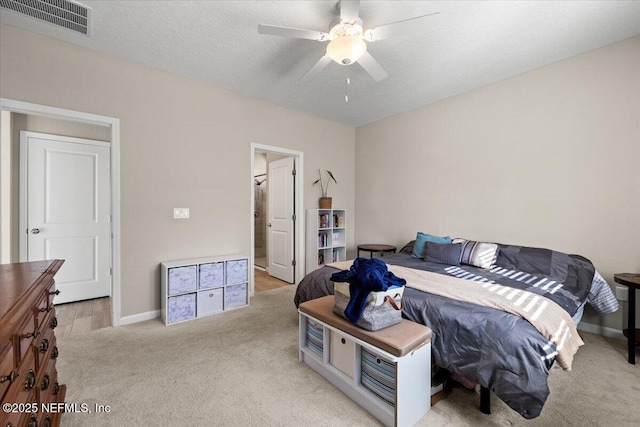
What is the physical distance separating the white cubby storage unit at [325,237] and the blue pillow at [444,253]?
5.22ft

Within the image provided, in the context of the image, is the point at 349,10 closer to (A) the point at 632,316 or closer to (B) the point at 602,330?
(A) the point at 632,316

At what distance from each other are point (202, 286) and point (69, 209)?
204cm

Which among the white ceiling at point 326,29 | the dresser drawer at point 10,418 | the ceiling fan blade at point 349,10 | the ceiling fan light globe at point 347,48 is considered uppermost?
the white ceiling at point 326,29

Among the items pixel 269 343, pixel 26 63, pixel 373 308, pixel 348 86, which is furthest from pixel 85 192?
pixel 373 308

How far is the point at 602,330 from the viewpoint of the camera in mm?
2512

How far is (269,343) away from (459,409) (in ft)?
4.81

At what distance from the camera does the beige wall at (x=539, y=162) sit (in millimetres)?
2416

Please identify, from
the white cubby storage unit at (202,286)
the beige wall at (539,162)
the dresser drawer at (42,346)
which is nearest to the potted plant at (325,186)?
the beige wall at (539,162)

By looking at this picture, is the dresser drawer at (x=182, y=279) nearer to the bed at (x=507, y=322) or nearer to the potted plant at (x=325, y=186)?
the bed at (x=507, y=322)

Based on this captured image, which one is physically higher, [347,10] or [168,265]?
[347,10]

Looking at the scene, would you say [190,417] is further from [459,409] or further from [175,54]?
[175,54]

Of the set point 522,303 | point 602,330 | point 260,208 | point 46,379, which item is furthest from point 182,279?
point 602,330

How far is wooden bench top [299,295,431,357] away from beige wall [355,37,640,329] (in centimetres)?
218

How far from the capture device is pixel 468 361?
152 centimetres
